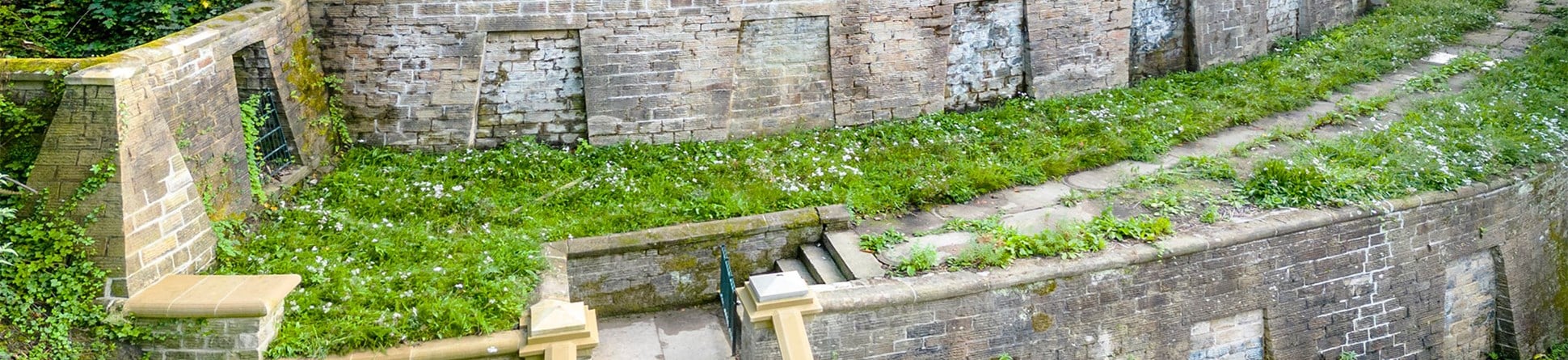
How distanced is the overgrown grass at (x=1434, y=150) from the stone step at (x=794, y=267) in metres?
3.57

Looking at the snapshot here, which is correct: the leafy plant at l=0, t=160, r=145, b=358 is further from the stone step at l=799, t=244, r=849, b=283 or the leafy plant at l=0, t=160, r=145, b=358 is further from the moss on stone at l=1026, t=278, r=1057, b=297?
the moss on stone at l=1026, t=278, r=1057, b=297

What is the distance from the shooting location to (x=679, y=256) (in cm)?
927

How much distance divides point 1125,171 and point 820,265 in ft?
10.0

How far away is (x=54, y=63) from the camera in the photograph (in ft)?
24.5

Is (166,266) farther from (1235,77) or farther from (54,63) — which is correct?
(1235,77)

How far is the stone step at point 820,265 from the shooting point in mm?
8977

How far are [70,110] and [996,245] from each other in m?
5.97

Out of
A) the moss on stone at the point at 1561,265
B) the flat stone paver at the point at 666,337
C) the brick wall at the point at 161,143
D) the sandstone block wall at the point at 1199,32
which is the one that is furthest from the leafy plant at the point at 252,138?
the moss on stone at the point at 1561,265

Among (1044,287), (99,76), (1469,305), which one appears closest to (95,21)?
(99,76)

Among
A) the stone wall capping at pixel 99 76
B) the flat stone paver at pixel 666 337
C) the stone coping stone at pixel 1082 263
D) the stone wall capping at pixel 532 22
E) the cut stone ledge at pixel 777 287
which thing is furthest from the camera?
the stone wall capping at pixel 532 22

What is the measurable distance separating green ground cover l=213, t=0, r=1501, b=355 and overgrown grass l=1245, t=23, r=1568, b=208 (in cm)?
115

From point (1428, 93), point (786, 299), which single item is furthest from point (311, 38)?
point (1428, 93)

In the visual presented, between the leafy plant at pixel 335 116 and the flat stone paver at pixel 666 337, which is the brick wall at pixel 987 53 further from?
the leafy plant at pixel 335 116

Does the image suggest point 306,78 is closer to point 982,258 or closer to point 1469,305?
point 982,258
